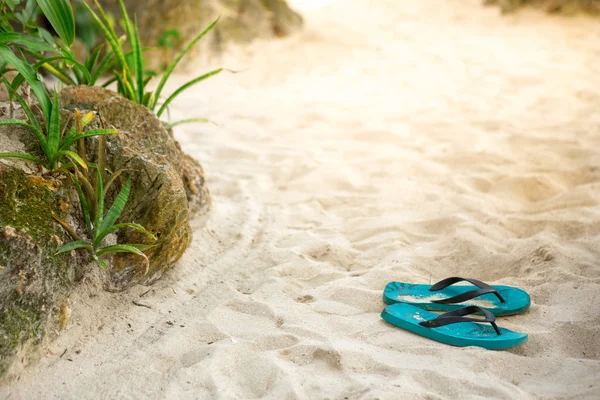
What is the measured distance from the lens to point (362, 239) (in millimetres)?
2906

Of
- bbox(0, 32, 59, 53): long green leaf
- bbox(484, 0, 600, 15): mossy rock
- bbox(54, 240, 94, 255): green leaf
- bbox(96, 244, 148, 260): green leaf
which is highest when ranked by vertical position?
bbox(0, 32, 59, 53): long green leaf

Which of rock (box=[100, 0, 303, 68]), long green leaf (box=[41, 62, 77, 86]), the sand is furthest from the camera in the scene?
rock (box=[100, 0, 303, 68])

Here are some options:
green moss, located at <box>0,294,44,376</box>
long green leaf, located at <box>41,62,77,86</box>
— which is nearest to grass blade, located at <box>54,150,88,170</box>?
green moss, located at <box>0,294,44,376</box>

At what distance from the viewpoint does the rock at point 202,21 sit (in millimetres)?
5715

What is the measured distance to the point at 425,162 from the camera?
3.81 metres

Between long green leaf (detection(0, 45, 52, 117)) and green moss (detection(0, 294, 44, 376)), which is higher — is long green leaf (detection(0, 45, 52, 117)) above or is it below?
above

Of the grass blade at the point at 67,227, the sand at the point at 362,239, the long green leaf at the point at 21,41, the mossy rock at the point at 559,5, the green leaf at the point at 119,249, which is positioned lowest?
the sand at the point at 362,239

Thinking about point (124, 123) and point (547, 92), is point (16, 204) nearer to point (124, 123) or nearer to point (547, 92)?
point (124, 123)

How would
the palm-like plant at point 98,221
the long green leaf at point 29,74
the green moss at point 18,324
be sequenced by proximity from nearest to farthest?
the green moss at point 18,324, the long green leaf at point 29,74, the palm-like plant at point 98,221

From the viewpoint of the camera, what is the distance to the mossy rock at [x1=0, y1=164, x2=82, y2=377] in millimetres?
1810

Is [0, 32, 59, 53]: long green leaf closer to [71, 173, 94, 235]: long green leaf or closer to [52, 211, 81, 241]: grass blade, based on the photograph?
[71, 173, 94, 235]: long green leaf

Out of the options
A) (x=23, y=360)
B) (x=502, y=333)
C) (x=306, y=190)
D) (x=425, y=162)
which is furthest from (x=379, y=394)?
(x=425, y=162)

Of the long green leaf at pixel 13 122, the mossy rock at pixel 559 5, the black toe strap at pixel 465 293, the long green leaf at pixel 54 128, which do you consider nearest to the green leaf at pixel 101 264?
the long green leaf at pixel 54 128

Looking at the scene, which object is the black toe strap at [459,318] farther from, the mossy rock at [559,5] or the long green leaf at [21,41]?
the mossy rock at [559,5]
